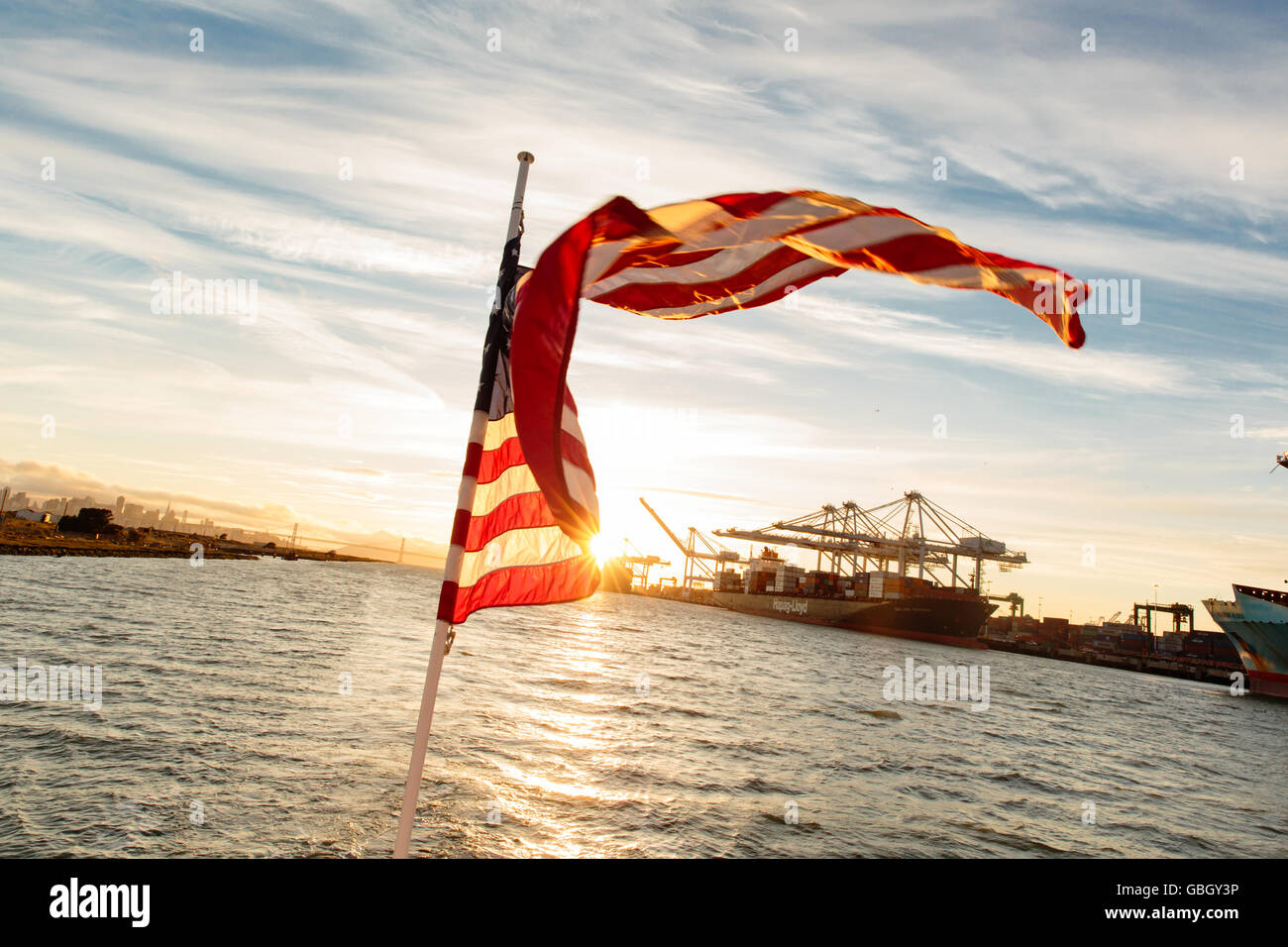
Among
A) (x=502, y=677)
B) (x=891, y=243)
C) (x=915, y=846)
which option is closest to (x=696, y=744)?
(x=915, y=846)

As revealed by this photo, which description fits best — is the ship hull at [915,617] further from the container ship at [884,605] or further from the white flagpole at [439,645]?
A: the white flagpole at [439,645]

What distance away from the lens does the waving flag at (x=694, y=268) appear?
11.7 feet

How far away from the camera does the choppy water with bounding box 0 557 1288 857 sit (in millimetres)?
9445

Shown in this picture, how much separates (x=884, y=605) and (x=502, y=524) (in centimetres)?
8780

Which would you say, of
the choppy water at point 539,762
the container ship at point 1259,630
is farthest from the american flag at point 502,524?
the container ship at point 1259,630

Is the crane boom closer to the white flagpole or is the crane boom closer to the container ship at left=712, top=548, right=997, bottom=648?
the container ship at left=712, top=548, right=997, bottom=648

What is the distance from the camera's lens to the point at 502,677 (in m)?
23.6

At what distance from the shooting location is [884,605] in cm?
8531

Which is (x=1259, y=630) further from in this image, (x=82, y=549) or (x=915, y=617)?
(x=82, y=549)

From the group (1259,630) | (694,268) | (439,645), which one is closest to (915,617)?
(1259,630)

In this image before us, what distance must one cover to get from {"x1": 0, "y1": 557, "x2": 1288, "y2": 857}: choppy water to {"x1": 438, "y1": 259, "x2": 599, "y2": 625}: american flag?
6.06 metres

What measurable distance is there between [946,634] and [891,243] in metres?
92.1

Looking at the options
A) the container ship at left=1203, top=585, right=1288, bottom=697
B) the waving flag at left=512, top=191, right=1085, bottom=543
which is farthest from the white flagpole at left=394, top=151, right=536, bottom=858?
the container ship at left=1203, top=585, right=1288, bottom=697
